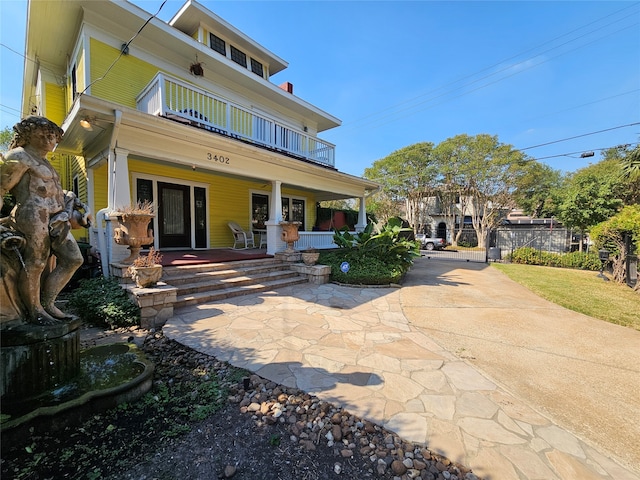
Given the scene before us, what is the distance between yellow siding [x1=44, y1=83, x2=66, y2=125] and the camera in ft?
26.7

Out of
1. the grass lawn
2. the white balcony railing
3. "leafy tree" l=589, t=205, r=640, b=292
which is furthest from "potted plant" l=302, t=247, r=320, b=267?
"leafy tree" l=589, t=205, r=640, b=292

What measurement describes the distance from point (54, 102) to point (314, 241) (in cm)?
933

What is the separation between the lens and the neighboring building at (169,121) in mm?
5225

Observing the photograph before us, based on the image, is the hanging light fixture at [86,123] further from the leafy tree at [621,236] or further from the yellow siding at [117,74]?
the leafy tree at [621,236]

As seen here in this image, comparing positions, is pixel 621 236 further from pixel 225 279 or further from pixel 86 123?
pixel 86 123

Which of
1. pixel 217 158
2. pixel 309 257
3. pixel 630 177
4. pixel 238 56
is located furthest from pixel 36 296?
pixel 630 177

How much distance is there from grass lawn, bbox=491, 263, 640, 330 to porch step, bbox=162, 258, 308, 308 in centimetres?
580

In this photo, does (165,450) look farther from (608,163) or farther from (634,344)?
(608,163)

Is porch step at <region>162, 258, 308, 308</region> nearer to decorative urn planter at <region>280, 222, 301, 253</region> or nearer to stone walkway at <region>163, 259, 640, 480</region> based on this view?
stone walkway at <region>163, 259, 640, 480</region>

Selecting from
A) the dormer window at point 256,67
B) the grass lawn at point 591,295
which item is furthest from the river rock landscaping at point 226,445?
the dormer window at point 256,67

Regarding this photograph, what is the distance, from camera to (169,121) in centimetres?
522

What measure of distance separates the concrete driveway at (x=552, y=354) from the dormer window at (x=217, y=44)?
399 inches

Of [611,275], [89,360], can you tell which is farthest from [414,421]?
[611,275]

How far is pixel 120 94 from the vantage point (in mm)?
6906
